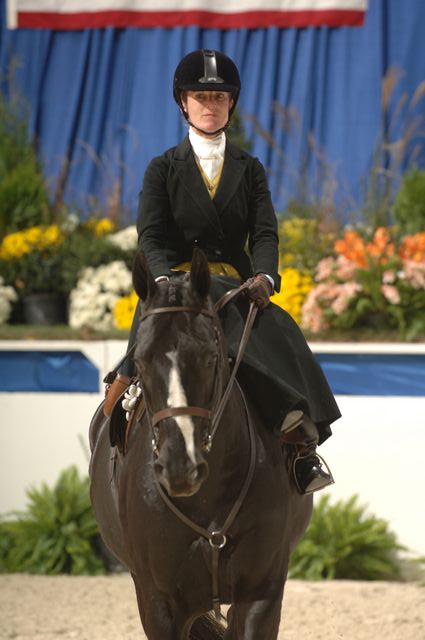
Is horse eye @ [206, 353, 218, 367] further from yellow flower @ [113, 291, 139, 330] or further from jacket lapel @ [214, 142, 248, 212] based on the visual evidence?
yellow flower @ [113, 291, 139, 330]

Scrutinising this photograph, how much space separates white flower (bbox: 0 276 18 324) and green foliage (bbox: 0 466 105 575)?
168 centimetres

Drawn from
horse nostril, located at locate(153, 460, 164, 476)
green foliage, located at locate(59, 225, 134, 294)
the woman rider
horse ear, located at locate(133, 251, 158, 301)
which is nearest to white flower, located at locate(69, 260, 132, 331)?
green foliage, located at locate(59, 225, 134, 294)

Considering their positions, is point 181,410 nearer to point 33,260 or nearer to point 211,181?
point 211,181

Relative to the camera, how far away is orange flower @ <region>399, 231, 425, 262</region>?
24.3 feet

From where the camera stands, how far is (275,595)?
349cm

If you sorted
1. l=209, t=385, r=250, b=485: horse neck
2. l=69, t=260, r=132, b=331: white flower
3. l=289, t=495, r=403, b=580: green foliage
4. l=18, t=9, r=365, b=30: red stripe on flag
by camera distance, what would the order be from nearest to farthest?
l=209, t=385, r=250, b=485: horse neck → l=289, t=495, r=403, b=580: green foliage → l=69, t=260, r=132, b=331: white flower → l=18, t=9, r=365, b=30: red stripe on flag

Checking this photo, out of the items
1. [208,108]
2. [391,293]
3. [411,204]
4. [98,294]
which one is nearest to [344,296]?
[391,293]

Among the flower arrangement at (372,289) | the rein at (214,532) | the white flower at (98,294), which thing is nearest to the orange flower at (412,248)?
the flower arrangement at (372,289)

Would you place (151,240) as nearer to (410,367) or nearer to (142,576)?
(142,576)

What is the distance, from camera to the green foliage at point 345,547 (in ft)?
22.5

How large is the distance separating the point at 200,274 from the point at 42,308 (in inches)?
225

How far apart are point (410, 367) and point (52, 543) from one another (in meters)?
2.57

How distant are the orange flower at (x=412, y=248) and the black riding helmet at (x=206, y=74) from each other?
3.75 metres

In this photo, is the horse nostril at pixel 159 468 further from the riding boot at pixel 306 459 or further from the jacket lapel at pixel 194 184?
the jacket lapel at pixel 194 184
